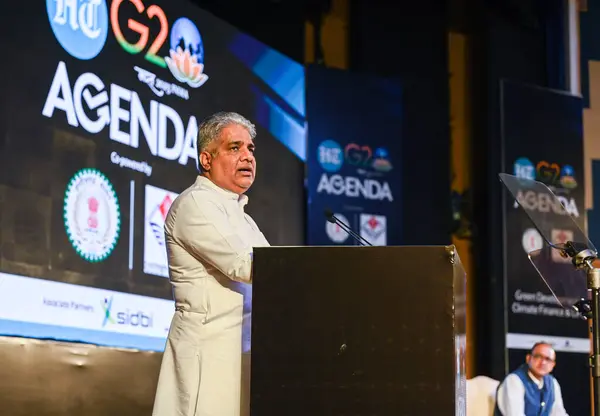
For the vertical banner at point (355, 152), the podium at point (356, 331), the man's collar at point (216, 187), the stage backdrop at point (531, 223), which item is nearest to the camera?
the podium at point (356, 331)

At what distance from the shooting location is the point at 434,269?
2.37 metres

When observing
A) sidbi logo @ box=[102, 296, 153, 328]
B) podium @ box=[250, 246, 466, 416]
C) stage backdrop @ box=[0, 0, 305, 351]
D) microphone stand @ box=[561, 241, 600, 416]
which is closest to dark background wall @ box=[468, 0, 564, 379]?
stage backdrop @ box=[0, 0, 305, 351]

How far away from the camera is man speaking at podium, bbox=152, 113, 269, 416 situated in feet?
8.48

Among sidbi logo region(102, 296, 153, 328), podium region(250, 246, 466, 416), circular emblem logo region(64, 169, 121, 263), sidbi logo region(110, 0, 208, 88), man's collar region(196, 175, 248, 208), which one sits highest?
sidbi logo region(110, 0, 208, 88)

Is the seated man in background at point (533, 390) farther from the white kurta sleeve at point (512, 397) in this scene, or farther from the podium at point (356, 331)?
the podium at point (356, 331)

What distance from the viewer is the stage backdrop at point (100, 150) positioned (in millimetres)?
4691

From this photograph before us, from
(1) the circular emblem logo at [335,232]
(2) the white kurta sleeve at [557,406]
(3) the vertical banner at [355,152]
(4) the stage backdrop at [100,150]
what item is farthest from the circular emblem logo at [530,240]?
(4) the stage backdrop at [100,150]

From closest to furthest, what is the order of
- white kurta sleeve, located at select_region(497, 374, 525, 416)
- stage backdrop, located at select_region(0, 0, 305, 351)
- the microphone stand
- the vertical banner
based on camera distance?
1. the microphone stand
2. stage backdrop, located at select_region(0, 0, 305, 351)
3. white kurta sleeve, located at select_region(497, 374, 525, 416)
4. the vertical banner

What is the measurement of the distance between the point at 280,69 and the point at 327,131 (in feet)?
2.61

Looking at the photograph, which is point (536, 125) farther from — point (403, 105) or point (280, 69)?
point (280, 69)

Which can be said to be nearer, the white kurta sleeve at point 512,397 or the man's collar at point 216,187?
the man's collar at point 216,187

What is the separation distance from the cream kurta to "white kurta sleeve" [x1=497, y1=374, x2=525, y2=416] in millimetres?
4545

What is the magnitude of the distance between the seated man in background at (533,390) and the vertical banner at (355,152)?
1.36 meters

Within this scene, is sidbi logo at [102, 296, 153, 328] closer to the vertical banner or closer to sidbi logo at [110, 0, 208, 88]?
sidbi logo at [110, 0, 208, 88]
